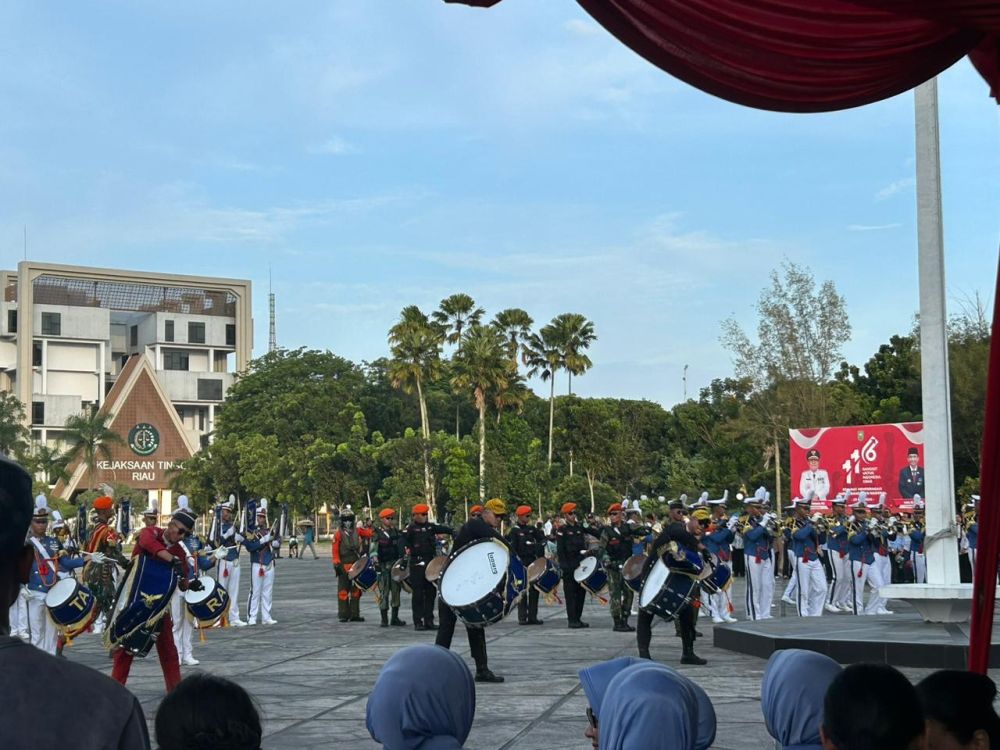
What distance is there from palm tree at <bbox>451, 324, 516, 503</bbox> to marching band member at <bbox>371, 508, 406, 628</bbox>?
135ft

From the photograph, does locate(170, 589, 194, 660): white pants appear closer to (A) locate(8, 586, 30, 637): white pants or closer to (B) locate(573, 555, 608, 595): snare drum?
(A) locate(8, 586, 30, 637): white pants

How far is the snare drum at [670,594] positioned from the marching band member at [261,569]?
9.13 meters

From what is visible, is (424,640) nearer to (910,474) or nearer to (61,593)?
(61,593)

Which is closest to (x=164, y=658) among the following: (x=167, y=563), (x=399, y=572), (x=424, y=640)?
(x=167, y=563)

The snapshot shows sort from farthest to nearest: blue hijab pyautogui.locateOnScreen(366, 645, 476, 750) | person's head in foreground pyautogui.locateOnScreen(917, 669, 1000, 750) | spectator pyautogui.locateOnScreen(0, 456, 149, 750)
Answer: blue hijab pyautogui.locateOnScreen(366, 645, 476, 750)
person's head in foreground pyautogui.locateOnScreen(917, 669, 1000, 750)
spectator pyautogui.locateOnScreen(0, 456, 149, 750)

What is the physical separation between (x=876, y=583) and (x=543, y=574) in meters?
6.08

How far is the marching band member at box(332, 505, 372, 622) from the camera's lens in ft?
70.9

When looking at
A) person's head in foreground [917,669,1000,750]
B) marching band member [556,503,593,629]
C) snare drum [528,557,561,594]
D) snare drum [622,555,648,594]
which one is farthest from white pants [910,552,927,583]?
person's head in foreground [917,669,1000,750]

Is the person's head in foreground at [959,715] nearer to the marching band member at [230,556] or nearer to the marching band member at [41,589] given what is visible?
the marching band member at [41,589]

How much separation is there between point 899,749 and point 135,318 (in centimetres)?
10750

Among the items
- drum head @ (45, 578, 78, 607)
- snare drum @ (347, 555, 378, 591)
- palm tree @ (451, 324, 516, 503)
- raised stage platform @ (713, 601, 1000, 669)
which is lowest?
raised stage platform @ (713, 601, 1000, 669)

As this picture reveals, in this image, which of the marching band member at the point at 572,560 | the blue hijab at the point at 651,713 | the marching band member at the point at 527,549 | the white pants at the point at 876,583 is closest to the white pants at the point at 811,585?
the white pants at the point at 876,583

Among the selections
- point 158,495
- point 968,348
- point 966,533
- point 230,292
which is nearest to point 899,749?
point 966,533

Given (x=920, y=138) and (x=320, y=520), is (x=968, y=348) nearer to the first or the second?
(x=920, y=138)
